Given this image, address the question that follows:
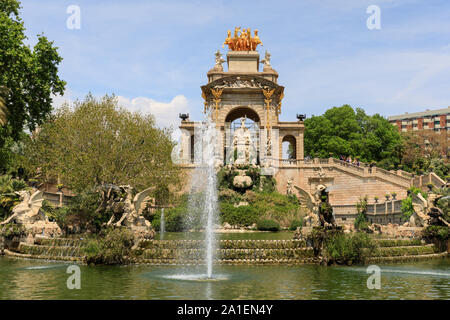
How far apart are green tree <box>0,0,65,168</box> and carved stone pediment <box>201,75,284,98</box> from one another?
26941 mm

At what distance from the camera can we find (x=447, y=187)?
2661 centimetres

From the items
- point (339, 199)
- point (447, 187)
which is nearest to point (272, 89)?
point (339, 199)

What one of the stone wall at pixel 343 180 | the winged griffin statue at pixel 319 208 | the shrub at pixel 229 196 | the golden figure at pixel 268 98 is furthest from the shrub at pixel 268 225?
the golden figure at pixel 268 98

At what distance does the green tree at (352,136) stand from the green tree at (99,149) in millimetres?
33677

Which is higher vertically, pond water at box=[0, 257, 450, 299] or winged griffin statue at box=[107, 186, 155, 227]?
winged griffin statue at box=[107, 186, 155, 227]

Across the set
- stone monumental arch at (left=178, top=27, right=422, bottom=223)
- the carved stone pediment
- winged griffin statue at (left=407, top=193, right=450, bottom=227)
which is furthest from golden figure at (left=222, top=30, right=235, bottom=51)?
winged griffin statue at (left=407, top=193, right=450, bottom=227)

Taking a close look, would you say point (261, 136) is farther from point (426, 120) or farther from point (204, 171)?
point (426, 120)

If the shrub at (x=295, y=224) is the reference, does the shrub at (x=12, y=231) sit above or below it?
above

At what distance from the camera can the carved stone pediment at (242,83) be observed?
5653 centimetres

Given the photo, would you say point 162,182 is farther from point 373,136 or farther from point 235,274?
point 373,136

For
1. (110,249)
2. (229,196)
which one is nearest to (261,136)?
(229,196)

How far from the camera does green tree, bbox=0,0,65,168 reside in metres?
28.1

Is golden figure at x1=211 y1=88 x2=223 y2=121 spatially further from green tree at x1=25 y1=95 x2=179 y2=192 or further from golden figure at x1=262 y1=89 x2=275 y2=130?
green tree at x1=25 y1=95 x2=179 y2=192

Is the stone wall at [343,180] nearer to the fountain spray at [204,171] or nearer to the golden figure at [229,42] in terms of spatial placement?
the fountain spray at [204,171]
